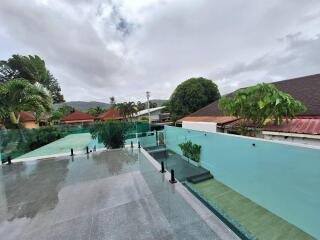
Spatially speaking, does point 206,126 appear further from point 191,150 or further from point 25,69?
point 25,69

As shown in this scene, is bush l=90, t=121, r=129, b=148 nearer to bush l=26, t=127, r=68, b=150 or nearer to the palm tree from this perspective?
bush l=26, t=127, r=68, b=150

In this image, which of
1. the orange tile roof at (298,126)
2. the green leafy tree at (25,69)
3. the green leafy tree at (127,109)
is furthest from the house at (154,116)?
the orange tile roof at (298,126)

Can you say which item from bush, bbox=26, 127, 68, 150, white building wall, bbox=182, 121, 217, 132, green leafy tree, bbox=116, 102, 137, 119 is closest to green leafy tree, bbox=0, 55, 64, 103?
bush, bbox=26, 127, 68, 150

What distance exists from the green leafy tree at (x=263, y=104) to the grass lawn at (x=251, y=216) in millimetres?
2872

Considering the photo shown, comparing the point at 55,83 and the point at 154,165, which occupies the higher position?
the point at 55,83

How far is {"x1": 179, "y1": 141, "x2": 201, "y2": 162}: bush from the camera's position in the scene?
27.8 feet

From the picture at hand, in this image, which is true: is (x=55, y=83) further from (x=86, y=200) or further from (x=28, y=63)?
(x=86, y=200)

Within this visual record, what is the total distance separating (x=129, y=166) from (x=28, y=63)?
2272cm

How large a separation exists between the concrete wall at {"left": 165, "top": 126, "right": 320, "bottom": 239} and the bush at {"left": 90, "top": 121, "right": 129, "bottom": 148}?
5400 mm

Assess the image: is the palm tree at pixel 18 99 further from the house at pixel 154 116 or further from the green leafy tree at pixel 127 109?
the house at pixel 154 116

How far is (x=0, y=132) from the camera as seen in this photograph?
8.01 m

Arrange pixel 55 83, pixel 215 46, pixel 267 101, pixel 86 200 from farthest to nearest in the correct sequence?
pixel 55 83 → pixel 215 46 → pixel 267 101 → pixel 86 200

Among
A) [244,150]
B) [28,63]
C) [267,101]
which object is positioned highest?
[28,63]

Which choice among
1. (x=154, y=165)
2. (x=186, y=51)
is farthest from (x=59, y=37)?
(x=154, y=165)
